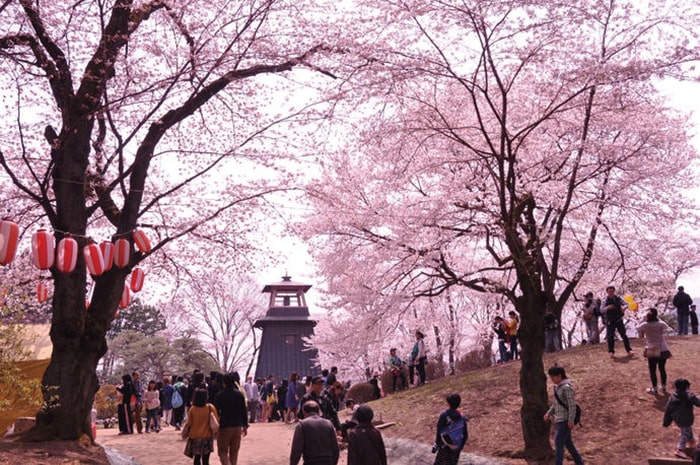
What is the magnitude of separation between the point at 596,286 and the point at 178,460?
16337 mm

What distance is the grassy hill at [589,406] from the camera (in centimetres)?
1116

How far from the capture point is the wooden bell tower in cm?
4259

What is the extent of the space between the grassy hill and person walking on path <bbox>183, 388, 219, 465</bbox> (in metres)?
5.16

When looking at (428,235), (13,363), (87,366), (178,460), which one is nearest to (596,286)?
(428,235)

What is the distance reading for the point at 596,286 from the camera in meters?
23.5

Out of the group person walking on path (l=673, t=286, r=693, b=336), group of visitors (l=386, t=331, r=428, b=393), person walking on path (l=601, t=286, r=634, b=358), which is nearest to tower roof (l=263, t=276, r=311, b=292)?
group of visitors (l=386, t=331, r=428, b=393)

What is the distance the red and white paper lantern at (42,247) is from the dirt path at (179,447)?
5.02 metres

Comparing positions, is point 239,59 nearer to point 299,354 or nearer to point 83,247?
point 83,247

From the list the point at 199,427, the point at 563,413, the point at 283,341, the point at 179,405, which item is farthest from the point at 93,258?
the point at 283,341

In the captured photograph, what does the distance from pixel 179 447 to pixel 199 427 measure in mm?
6093

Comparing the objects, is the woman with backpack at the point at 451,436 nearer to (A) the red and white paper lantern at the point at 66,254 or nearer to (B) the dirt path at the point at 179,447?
(B) the dirt path at the point at 179,447

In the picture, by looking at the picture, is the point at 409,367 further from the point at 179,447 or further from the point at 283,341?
the point at 283,341

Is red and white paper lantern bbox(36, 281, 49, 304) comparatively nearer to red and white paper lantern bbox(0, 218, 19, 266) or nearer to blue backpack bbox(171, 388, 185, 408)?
red and white paper lantern bbox(0, 218, 19, 266)

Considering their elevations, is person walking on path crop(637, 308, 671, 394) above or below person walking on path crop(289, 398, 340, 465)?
above
